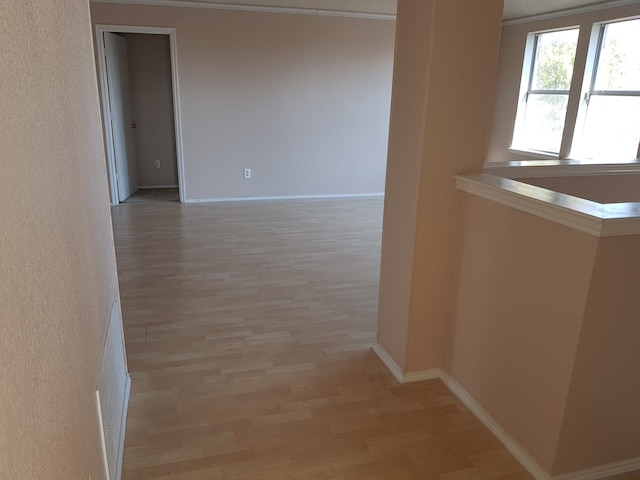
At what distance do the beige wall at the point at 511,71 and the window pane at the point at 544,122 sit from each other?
0.63ft

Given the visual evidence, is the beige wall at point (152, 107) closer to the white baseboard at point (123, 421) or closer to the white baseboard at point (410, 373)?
the white baseboard at point (123, 421)

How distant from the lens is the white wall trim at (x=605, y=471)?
1808 mm

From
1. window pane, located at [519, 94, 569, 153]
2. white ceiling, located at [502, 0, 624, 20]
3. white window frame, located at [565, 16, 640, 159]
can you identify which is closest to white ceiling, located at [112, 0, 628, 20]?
white ceiling, located at [502, 0, 624, 20]

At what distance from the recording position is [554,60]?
240 inches

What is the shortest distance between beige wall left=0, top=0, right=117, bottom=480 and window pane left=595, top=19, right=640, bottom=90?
18.4 feet

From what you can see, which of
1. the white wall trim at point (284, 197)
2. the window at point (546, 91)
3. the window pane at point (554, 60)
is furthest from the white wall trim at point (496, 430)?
the window pane at point (554, 60)

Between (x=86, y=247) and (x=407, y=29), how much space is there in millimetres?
1672

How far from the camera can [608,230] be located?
1515 millimetres

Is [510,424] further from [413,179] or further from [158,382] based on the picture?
[158,382]

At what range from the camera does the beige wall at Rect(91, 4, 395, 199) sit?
233 inches

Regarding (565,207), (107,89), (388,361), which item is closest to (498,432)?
(388,361)

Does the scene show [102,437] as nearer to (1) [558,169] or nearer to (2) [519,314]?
(2) [519,314]

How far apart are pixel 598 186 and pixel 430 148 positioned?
116cm

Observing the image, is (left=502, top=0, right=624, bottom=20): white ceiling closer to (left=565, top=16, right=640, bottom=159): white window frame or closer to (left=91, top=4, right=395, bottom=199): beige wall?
(left=565, top=16, right=640, bottom=159): white window frame
